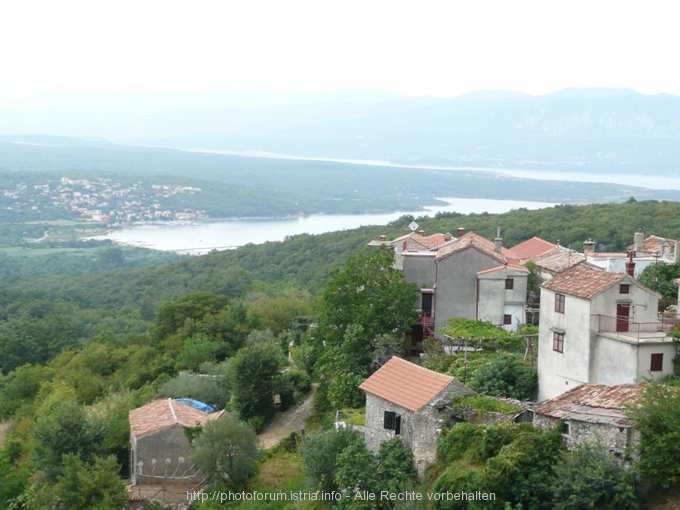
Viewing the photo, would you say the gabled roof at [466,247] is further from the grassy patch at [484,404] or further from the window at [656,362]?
the window at [656,362]

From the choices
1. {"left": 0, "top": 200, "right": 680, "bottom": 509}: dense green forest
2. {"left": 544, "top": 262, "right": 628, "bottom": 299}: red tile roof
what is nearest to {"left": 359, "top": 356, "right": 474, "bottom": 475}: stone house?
{"left": 0, "top": 200, "right": 680, "bottom": 509}: dense green forest

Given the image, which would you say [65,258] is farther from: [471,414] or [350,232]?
[471,414]

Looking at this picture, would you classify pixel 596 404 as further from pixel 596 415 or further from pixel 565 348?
pixel 565 348

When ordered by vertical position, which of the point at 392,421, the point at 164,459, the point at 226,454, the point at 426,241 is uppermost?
the point at 426,241

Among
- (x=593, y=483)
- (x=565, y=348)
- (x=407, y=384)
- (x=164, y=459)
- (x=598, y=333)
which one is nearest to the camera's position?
(x=593, y=483)

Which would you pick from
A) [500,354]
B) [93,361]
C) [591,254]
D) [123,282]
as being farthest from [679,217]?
[123,282]

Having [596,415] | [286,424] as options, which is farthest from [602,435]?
[286,424]

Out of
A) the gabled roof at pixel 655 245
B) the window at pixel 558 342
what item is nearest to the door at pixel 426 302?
the window at pixel 558 342
